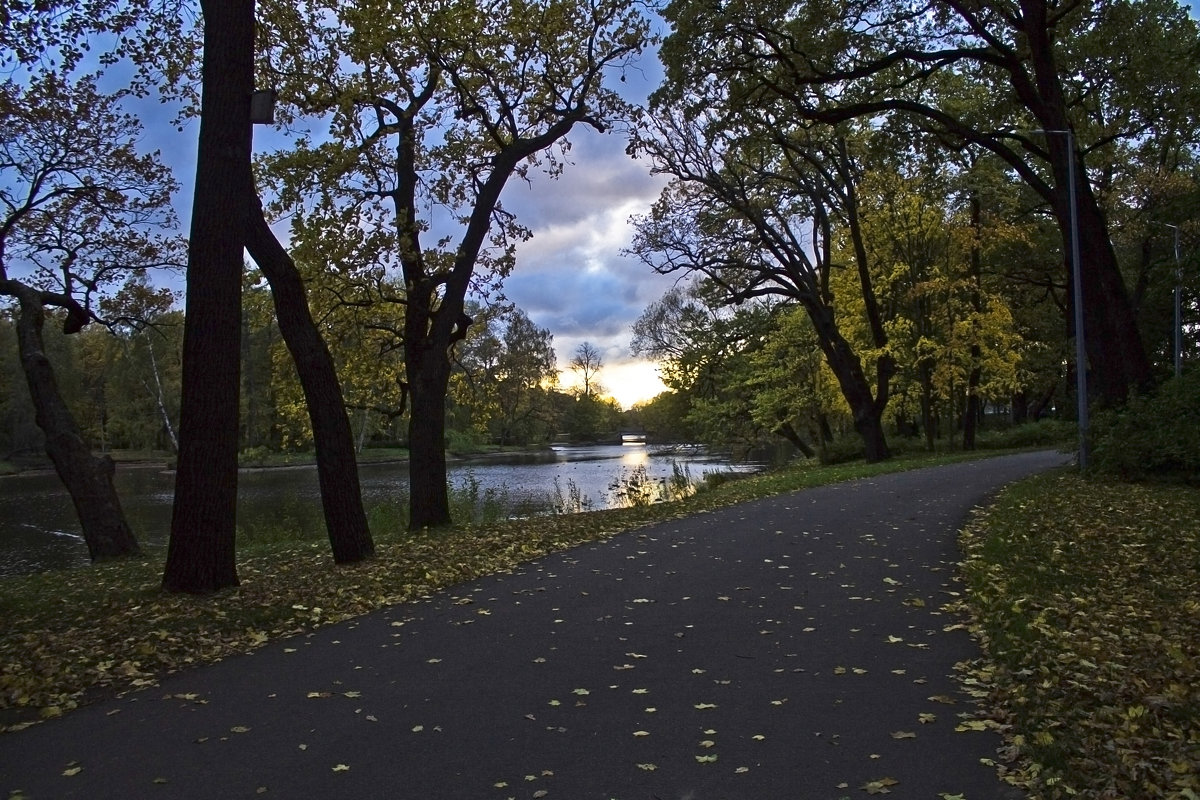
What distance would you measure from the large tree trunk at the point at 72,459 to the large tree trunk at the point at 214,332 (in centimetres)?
775

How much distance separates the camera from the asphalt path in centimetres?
393

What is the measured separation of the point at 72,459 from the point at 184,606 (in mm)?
8818

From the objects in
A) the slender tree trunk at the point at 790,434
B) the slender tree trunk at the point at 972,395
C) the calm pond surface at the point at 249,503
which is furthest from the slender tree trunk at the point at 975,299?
the calm pond surface at the point at 249,503

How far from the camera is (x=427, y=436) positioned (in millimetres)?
→ 14562

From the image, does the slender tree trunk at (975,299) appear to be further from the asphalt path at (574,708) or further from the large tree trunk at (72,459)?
the large tree trunk at (72,459)

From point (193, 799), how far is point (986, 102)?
2454cm

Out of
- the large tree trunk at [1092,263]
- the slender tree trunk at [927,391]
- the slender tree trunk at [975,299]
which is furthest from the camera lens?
the slender tree trunk at [927,391]

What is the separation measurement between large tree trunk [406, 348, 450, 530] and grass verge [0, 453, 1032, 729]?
120 centimetres

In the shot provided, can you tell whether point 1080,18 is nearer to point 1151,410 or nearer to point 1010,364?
point 1151,410

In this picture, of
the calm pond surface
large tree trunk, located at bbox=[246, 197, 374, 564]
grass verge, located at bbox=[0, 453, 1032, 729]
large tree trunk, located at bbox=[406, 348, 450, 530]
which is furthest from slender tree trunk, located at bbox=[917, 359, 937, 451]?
large tree trunk, located at bbox=[246, 197, 374, 564]

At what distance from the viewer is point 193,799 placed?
3.81 metres

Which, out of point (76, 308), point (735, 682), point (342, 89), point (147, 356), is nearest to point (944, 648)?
point (735, 682)

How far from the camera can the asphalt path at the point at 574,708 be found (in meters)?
3.93

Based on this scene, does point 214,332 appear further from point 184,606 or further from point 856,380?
point 856,380
